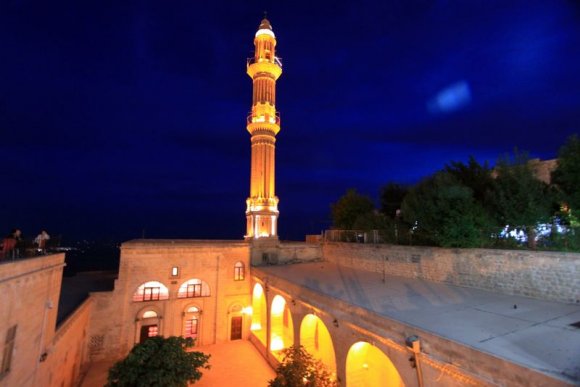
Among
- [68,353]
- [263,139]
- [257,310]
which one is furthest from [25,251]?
[263,139]

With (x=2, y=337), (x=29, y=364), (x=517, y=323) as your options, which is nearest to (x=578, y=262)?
(x=517, y=323)

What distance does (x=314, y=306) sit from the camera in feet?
37.7

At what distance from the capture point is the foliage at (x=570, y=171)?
12.2 metres

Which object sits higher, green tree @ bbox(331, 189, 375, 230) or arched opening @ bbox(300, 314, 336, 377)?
green tree @ bbox(331, 189, 375, 230)

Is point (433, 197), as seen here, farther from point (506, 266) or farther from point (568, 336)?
point (568, 336)

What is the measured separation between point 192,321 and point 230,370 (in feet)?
16.6

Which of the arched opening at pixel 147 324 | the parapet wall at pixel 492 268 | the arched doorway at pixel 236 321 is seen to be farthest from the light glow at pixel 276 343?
the arched opening at pixel 147 324

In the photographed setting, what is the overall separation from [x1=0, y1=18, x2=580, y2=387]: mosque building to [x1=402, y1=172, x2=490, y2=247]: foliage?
25.1 inches

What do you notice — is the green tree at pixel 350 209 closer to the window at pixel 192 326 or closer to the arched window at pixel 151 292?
the window at pixel 192 326

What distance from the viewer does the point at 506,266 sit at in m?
10.9

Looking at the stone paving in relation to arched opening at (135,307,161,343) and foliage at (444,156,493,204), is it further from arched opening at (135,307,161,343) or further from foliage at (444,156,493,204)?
arched opening at (135,307,161,343)

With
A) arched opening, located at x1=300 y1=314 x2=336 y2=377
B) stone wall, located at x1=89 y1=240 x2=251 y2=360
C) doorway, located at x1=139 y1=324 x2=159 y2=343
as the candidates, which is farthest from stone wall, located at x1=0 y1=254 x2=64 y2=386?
arched opening, located at x1=300 y1=314 x2=336 y2=377

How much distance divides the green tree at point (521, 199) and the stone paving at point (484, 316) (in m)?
3.52

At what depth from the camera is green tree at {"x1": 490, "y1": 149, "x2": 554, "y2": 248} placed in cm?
1207
